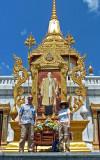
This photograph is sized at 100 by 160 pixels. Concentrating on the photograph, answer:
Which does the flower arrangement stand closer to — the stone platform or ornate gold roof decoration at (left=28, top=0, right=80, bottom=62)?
the stone platform

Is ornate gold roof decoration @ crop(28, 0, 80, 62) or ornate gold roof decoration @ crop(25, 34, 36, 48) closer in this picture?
ornate gold roof decoration @ crop(25, 34, 36, 48)

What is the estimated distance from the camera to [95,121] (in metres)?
22.8

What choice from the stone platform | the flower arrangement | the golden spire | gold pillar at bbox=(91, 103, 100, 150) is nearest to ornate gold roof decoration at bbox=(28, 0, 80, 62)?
the golden spire

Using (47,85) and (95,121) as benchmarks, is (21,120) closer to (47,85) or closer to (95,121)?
(47,85)

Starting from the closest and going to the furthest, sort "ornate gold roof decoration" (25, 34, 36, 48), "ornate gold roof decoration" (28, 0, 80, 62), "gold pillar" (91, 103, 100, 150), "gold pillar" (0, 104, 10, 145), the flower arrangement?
the flower arrangement → "ornate gold roof decoration" (25, 34, 36, 48) → "gold pillar" (91, 103, 100, 150) → "gold pillar" (0, 104, 10, 145) → "ornate gold roof decoration" (28, 0, 80, 62)

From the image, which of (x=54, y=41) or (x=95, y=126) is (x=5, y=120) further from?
(x=54, y=41)

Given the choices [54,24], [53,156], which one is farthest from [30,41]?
[54,24]

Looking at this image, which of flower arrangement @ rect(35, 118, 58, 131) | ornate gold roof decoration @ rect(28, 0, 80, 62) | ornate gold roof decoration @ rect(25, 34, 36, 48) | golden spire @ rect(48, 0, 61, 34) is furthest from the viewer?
golden spire @ rect(48, 0, 61, 34)

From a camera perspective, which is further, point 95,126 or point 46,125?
point 95,126

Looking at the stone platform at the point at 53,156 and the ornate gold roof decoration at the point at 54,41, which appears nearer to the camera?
the stone platform at the point at 53,156

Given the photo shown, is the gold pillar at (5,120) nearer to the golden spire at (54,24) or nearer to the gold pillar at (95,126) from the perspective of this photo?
the gold pillar at (95,126)

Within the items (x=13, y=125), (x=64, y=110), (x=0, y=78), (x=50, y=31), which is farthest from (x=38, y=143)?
(x=50, y=31)

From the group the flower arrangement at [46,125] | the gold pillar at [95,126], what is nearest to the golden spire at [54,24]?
the gold pillar at [95,126]

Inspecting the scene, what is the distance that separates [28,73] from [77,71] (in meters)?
2.73
